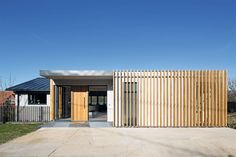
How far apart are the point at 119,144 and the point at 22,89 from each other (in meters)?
12.5

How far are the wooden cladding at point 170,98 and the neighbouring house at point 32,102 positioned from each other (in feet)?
22.7

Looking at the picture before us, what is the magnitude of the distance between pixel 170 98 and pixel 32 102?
421 inches

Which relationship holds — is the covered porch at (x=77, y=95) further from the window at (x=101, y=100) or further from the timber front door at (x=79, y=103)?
the window at (x=101, y=100)

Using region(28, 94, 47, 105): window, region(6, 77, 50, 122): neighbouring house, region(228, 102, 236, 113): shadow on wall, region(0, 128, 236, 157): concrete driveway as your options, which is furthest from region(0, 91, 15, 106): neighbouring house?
region(228, 102, 236, 113): shadow on wall

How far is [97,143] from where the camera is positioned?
376 inches

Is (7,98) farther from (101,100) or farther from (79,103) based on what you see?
(101,100)

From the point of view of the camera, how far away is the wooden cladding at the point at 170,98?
14516mm

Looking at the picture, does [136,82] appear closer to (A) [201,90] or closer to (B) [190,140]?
(A) [201,90]

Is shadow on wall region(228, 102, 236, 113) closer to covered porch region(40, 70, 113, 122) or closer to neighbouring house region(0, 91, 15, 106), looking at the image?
covered porch region(40, 70, 113, 122)

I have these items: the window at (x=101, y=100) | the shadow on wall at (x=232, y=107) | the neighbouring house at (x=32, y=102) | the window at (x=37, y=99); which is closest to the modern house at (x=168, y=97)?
the neighbouring house at (x=32, y=102)

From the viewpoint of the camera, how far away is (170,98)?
14.6 meters

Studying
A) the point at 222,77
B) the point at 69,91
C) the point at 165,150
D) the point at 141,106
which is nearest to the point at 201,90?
the point at 222,77

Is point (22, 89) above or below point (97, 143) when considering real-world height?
above

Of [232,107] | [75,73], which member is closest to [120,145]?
[75,73]
